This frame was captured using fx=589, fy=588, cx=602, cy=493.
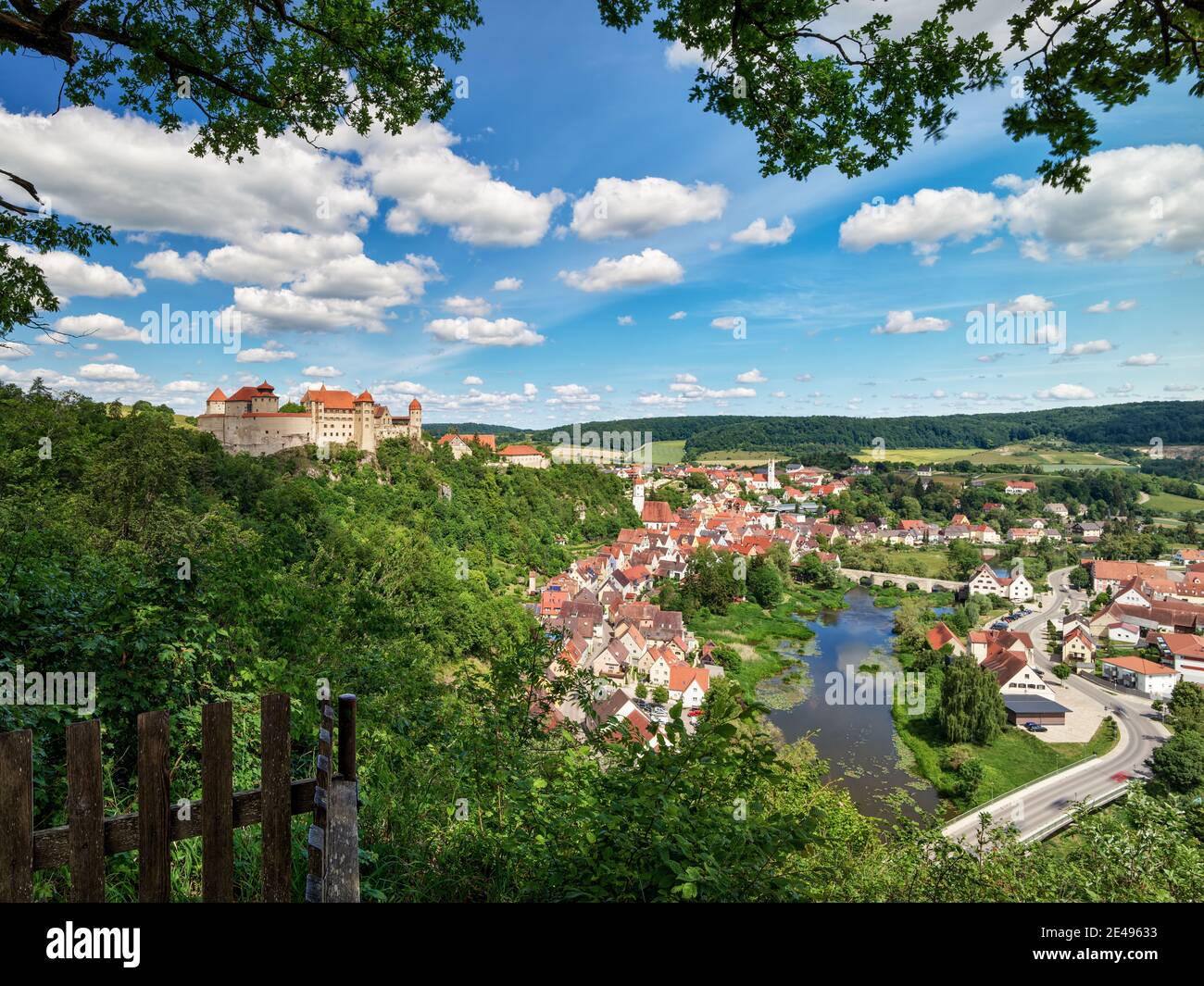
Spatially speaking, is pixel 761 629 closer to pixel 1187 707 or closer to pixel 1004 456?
pixel 1187 707

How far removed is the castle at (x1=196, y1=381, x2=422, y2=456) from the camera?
45.1 m

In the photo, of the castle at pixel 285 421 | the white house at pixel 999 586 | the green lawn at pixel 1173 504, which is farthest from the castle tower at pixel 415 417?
the green lawn at pixel 1173 504

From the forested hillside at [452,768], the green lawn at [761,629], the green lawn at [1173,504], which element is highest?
the forested hillside at [452,768]

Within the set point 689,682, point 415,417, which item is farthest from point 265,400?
point 689,682

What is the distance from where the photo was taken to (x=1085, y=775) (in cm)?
1966

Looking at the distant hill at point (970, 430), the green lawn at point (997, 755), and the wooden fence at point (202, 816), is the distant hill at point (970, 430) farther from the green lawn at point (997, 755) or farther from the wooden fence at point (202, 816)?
the wooden fence at point (202, 816)

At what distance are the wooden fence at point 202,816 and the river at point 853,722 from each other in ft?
29.5

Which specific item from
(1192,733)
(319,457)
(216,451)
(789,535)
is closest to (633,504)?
(789,535)

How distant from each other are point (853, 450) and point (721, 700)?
407 feet

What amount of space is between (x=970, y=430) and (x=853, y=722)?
114097 mm

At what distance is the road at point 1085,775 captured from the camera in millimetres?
15992

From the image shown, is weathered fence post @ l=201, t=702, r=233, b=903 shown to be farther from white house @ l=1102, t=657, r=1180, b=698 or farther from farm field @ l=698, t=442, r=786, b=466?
farm field @ l=698, t=442, r=786, b=466

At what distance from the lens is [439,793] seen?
3473 millimetres

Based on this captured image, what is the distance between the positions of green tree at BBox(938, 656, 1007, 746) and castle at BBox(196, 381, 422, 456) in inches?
1745
